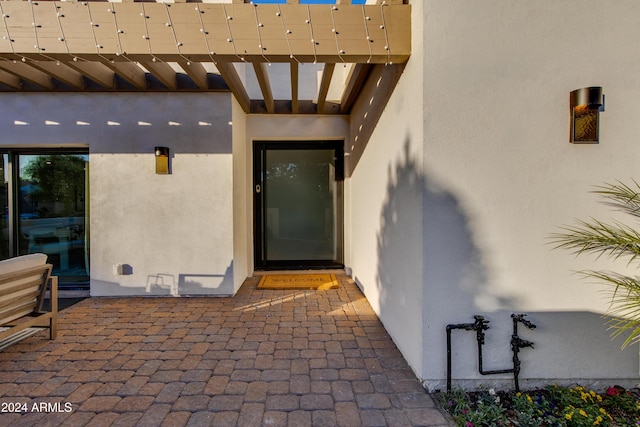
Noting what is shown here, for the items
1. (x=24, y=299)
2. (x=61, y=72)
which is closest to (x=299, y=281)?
(x=24, y=299)

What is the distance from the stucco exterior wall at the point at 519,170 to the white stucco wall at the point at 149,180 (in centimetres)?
297

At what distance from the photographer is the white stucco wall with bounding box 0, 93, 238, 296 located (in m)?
4.18

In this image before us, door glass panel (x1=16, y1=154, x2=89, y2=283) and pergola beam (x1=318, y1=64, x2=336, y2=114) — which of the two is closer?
pergola beam (x1=318, y1=64, x2=336, y2=114)

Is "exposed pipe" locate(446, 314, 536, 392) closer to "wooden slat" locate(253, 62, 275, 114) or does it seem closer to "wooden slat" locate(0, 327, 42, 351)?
"wooden slat" locate(253, 62, 275, 114)

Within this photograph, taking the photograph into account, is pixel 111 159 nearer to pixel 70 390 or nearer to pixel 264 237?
pixel 264 237

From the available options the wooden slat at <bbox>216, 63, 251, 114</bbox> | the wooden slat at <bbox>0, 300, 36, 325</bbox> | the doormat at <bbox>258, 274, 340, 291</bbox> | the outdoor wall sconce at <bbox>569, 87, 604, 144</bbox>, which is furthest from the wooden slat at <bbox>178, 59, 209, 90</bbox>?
the outdoor wall sconce at <bbox>569, 87, 604, 144</bbox>

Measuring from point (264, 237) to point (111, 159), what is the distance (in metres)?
2.63

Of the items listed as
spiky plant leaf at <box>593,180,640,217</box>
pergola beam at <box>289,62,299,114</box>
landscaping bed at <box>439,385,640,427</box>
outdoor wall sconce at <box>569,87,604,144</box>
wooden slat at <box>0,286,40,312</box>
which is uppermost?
pergola beam at <box>289,62,299,114</box>

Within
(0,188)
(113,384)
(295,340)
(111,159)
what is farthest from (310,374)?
(0,188)

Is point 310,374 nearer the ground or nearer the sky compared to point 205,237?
nearer the ground

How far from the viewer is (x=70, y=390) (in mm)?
2166

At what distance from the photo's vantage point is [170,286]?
425cm

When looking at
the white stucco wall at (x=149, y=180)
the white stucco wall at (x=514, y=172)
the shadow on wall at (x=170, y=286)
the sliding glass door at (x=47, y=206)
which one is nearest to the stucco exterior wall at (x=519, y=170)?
the white stucco wall at (x=514, y=172)

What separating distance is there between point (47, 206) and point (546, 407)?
20.6 feet
